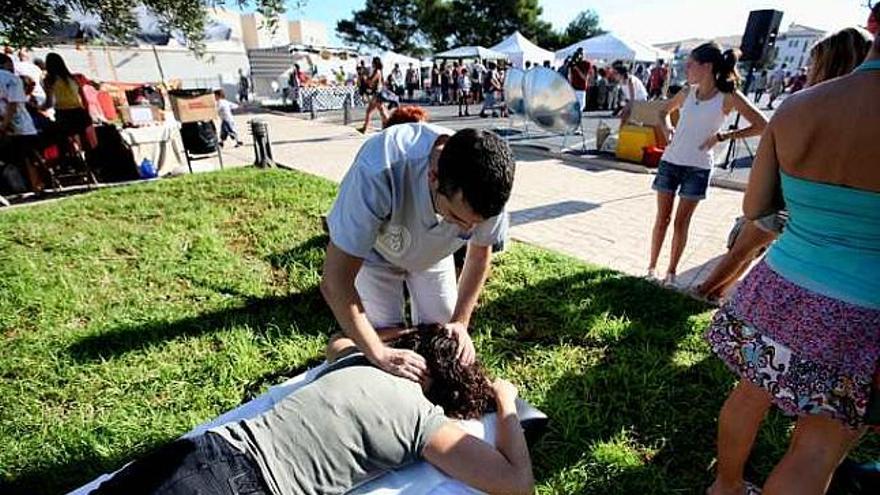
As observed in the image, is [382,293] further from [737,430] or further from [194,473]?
[737,430]

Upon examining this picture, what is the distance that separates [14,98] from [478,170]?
6.85 m

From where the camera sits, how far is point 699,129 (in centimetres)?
319

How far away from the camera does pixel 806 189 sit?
4.30 ft

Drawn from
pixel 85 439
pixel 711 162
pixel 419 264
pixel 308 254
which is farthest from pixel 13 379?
pixel 711 162

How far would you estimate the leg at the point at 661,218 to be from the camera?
3516 mm

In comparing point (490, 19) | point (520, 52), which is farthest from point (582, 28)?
Result: point (520, 52)

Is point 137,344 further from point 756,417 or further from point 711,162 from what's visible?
point 711,162

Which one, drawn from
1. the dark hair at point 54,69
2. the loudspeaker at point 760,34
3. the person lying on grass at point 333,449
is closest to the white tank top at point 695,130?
the person lying on grass at point 333,449

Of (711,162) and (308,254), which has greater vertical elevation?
(711,162)

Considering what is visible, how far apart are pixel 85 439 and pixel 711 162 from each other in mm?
4023

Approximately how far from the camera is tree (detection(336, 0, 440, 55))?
4209 centimetres

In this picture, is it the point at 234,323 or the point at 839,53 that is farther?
the point at 234,323

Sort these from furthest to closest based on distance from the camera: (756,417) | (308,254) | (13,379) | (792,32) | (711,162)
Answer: (792,32), (308,254), (711,162), (13,379), (756,417)

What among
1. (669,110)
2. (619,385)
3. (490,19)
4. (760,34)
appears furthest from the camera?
(490,19)
